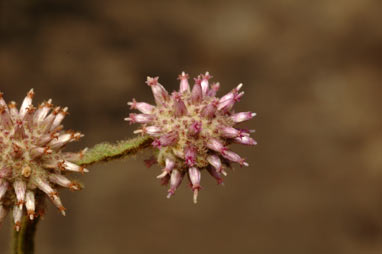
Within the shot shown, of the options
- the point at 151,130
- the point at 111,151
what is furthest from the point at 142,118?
the point at 111,151

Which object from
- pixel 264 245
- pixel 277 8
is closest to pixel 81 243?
pixel 264 245

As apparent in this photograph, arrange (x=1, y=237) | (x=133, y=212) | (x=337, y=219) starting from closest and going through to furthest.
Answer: (x=1, y=237), (x=133, y=212), (x=337, y=219)

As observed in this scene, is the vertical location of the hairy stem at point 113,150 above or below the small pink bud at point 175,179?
above

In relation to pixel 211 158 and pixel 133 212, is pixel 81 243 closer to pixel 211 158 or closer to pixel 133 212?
pixel 133 212

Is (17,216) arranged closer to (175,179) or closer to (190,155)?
(175,179)

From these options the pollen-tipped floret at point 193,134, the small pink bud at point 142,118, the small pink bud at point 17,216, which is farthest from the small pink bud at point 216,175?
the small pink bud at point 17,216

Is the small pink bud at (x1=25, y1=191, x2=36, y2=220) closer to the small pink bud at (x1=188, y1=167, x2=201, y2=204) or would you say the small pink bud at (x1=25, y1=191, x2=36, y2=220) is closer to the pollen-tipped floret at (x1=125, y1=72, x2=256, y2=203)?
the pollen-tipped floret at (x1=125, y1=72, x2=256, y2=203)

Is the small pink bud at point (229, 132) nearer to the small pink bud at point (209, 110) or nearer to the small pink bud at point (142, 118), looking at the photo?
the small pink bud at point (209, 110)
